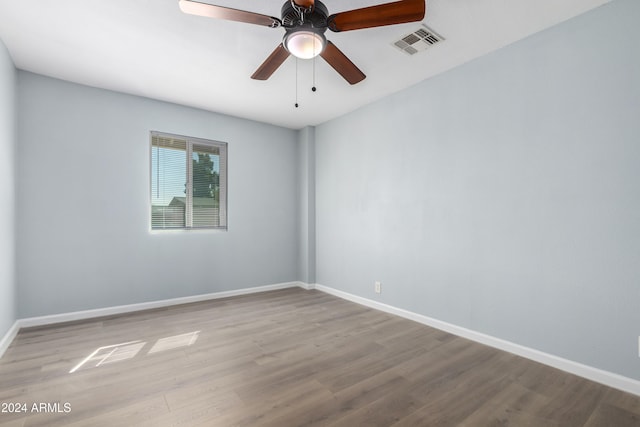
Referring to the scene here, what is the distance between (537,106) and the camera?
249cm

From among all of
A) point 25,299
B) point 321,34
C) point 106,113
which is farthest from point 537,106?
point 25,299

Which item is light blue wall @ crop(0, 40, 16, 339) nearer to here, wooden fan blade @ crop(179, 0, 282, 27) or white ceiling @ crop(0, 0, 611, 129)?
white ceiling @ crop(0, 0, 611, 129)

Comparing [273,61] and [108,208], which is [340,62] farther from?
[108,208]

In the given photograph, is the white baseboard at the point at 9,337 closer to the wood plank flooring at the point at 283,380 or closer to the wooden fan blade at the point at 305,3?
the wood plank flooring at the point at 283,380

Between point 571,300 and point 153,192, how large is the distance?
452cm

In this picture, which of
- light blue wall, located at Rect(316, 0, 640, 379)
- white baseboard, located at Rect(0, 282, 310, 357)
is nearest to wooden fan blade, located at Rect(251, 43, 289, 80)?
light blue wall, located at Rect(316, 0, 640, 379)

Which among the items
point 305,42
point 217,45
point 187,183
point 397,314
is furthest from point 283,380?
point 187,183

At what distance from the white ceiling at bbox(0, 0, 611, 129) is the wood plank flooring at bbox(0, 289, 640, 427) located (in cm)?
270

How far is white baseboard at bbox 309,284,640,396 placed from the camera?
6.72 ft

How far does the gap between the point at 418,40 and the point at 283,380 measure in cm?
293

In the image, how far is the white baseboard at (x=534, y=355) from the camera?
2.05 m

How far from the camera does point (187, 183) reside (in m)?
4.24

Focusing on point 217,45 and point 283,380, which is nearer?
point 283,380

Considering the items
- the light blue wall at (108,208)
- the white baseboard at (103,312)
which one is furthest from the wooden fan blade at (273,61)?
the white baseboard at (103,312)
